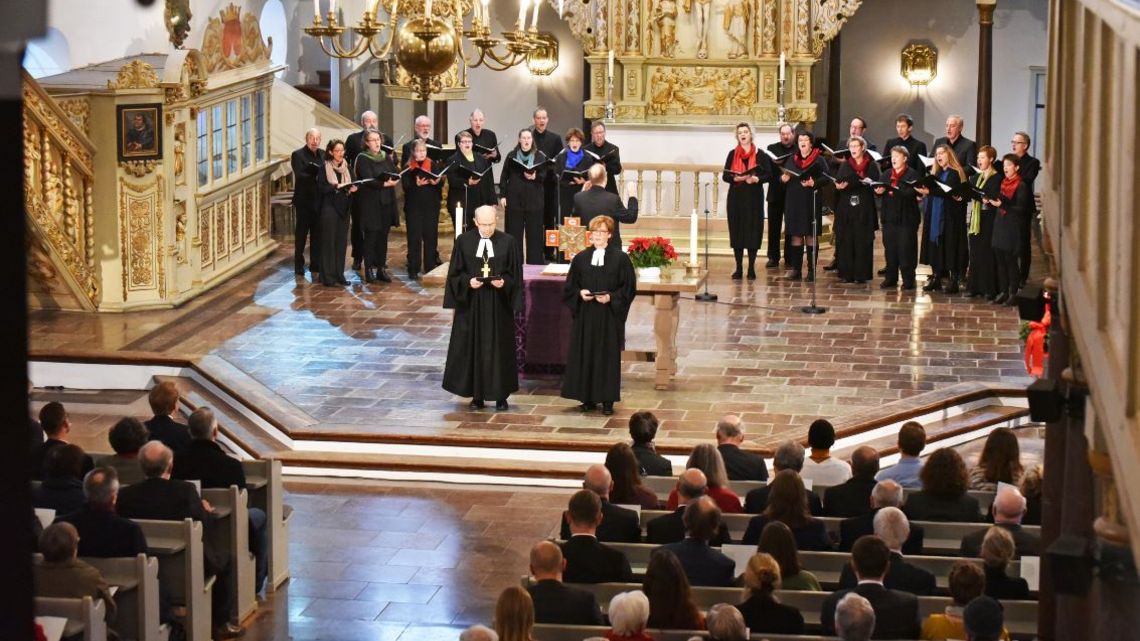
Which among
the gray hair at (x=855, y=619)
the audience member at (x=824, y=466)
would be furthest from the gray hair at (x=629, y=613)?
the audience member at (x=824, y=466)

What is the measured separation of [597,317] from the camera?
1117cm

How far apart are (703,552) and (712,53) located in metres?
13.8

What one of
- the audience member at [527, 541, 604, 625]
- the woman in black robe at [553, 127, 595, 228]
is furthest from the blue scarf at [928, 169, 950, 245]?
the audience member at [527, 541, 604, 625]

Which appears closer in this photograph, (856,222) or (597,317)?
(597,317)

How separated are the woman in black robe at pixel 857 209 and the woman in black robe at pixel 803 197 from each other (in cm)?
27

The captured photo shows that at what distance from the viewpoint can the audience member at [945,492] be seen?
23.4ft

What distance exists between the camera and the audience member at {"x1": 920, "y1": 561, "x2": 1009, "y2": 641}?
543 cm

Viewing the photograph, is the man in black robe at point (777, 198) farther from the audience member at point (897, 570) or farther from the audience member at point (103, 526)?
the audience member at point (103, 526)

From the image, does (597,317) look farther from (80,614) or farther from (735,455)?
(80,614)

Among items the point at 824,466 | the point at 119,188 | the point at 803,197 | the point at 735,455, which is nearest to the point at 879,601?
the point at 824,466

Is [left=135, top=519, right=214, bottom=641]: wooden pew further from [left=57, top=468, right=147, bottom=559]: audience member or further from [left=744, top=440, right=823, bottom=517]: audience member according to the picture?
[left=744, top=440, right=823, bottom=517]: audience member

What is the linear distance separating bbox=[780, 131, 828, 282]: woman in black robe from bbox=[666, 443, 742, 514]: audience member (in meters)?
8.87

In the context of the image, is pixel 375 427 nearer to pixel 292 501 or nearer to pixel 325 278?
pixel 292 501

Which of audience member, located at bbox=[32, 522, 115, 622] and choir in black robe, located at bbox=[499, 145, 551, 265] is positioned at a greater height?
choir in black robe, located at bbox=[499, 145, 551, 265]
